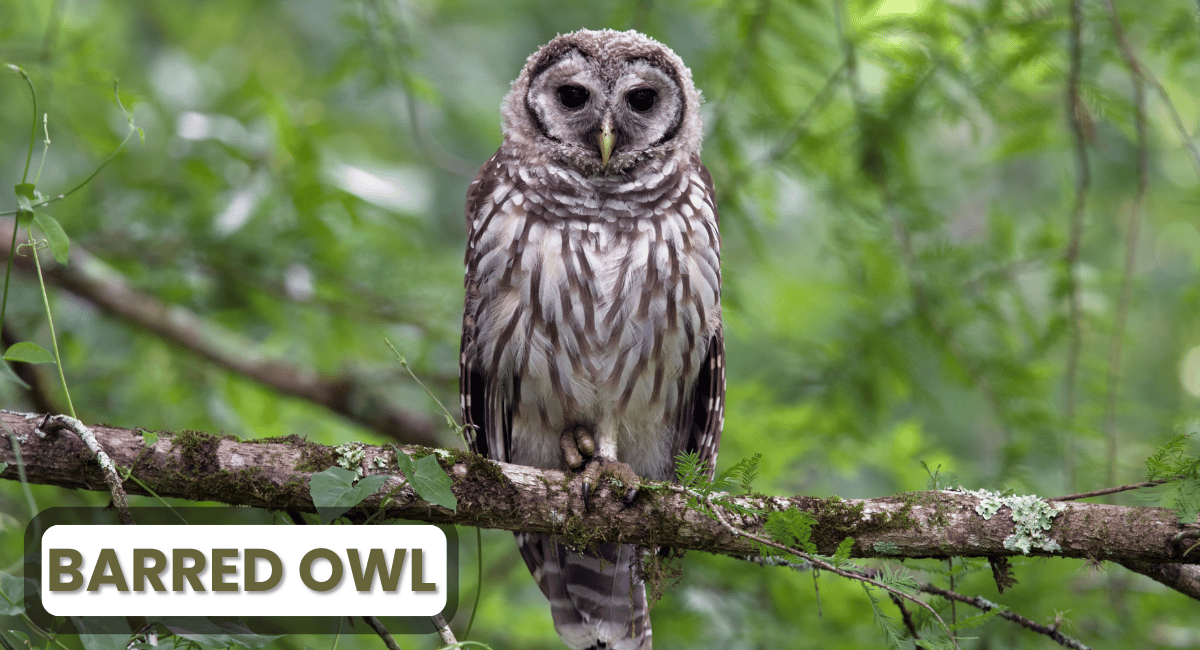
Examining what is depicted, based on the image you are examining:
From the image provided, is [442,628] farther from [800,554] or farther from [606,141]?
[606,141]

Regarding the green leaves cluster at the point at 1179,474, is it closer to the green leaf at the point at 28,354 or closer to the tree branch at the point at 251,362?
the green leaf at the point at 28,354

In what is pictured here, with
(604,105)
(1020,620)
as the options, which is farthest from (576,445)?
(1020,620)

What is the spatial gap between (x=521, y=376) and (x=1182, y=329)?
5292 mm

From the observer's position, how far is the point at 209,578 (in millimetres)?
1831

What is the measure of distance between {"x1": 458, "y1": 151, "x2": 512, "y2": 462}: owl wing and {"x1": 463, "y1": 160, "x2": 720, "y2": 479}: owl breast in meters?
0.04

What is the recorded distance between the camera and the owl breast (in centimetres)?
287

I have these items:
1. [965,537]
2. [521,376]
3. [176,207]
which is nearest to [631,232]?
[521,376]

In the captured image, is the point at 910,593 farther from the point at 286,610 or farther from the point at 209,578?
the point at 209,578

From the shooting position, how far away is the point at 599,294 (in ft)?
9.36

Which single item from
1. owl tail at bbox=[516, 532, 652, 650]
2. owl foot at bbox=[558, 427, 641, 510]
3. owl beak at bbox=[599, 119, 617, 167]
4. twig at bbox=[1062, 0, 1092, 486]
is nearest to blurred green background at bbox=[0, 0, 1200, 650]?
twig at bbox=[1062, 0, 1092, 486]

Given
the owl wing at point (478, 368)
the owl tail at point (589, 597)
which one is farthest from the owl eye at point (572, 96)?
the owl tail at point (589, 597)

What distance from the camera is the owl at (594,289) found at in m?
2.89

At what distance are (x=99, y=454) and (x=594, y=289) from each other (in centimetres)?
144

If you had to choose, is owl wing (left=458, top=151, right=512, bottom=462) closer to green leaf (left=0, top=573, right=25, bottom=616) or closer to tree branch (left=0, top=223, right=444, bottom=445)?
tree branch (left=0, top=223, right=444, bottom=445)
